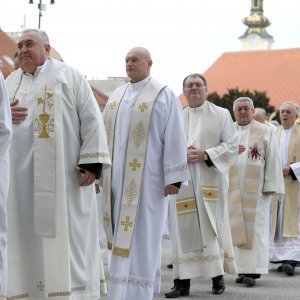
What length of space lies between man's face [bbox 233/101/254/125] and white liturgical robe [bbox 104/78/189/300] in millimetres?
2721

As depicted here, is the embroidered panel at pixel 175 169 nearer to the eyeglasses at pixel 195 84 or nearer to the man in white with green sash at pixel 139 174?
the man in white with green sash at pixel 139 174

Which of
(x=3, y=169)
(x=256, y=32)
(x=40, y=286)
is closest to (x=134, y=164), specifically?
(x=40, y=286)

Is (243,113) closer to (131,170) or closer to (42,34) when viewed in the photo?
(131,170)

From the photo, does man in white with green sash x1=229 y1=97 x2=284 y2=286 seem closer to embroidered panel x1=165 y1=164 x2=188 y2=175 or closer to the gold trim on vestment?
embroidered panel x1=165 y1=164 x2=188 y2=175

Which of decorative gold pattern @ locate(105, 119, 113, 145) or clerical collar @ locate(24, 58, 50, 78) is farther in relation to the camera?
decorative gold pattern @ locate(105, 119, 113, 145)

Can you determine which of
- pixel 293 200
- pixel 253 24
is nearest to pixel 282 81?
pixel 253 24

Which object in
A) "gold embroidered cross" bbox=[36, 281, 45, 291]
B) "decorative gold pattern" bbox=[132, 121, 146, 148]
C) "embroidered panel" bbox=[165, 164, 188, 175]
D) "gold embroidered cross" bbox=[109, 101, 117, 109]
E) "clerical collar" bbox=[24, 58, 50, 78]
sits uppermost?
"clerical collar" bbox=[24, 58, 50, 78]

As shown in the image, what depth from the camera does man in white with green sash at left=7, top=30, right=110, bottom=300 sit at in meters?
6.62

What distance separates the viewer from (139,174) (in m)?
7.77

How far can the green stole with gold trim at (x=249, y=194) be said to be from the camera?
10683mm

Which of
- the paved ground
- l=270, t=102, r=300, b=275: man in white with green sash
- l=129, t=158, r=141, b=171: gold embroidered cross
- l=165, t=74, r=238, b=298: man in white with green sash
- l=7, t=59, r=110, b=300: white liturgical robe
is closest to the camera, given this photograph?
l=7, t=59, r=110, b=300: white liturgical robe

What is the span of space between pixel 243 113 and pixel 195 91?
1.52m

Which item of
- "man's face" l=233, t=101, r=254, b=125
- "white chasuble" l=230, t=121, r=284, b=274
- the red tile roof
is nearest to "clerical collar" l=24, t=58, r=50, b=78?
"man's face" l=233, t=101, r=254, b=125

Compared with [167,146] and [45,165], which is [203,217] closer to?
[167,146]
